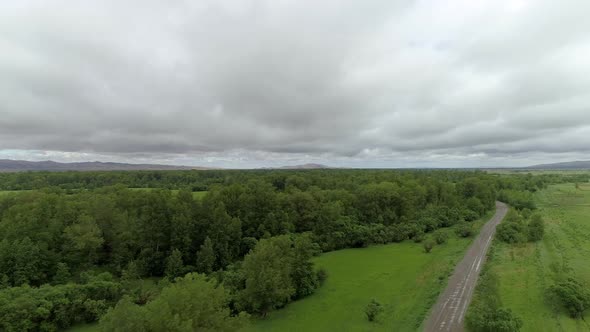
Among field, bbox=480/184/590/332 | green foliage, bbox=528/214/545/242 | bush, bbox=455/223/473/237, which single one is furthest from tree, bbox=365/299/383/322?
green foliage, bbox=528/214/545/242

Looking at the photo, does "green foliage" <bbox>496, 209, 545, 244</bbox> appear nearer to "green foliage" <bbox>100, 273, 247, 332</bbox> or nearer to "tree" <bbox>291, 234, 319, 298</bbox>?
"tree" <bbox>291, 234, 319, 298</bbox>

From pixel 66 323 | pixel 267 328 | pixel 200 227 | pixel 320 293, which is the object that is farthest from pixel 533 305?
pixel 66 323

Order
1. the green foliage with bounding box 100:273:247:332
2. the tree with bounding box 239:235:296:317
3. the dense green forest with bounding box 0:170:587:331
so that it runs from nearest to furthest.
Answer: the green foliage with bounding box 100:273:247:332
the dense green forest with bounding box 0:170:587:331
the tree with bounding box 239:235:296:317

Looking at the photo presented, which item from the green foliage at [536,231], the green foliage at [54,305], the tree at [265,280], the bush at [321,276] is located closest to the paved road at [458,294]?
the green foliage at [536,231]

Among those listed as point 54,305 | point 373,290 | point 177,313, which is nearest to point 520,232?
point 373,290

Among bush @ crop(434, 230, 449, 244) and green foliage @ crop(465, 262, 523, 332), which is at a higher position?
green foliage @ crop(465, 262, 523, 332)

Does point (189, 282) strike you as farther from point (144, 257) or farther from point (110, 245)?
point (110, 245)
